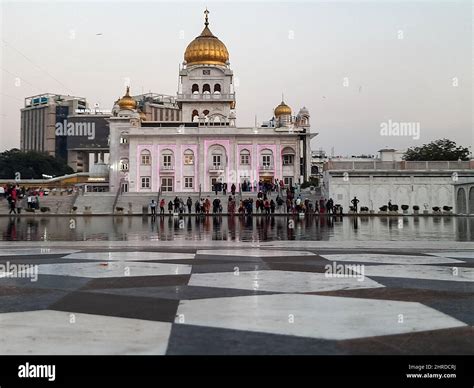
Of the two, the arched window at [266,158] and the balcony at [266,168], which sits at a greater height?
the arched window at [266,158]

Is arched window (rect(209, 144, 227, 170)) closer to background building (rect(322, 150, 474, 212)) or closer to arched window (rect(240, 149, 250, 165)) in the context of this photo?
arched window (rect(240, 149, 250, 165))

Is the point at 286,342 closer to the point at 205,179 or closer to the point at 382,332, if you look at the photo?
the point at 382,332

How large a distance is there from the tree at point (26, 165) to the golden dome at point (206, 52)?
1783 inches

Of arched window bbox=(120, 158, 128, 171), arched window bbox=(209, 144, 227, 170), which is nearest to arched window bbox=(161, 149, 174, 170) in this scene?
arched window bbox=(209, 144, 227, 170)

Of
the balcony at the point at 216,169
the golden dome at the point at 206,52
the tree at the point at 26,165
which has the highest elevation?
the golden dome at the point at 206,52

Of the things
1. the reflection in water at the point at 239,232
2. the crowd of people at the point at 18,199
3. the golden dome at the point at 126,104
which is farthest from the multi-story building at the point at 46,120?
the reflection in water at the point at 239,232

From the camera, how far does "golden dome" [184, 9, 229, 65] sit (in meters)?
71.4

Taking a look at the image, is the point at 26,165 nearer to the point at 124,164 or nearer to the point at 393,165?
the point at 124,164

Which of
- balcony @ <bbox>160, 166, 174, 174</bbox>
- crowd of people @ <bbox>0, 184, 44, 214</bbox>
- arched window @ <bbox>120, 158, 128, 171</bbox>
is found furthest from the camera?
arched window @ <bbox>120, 158, 128, 171</bbox>

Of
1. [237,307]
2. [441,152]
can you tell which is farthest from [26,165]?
[237,307]

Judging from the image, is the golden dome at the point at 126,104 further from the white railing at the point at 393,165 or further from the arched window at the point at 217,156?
the white railing at the point at 393,165

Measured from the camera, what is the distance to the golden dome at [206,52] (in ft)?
234

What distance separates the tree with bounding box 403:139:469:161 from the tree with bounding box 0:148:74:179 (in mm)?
71205
